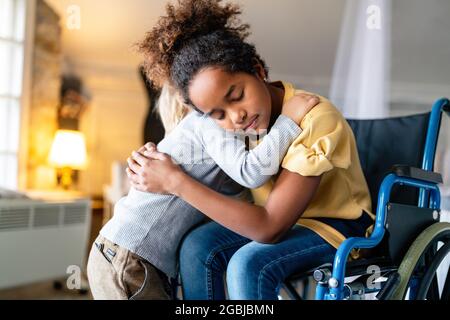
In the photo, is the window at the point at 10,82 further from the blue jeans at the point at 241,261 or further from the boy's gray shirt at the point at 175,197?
the blue jeans at the point at 241,261

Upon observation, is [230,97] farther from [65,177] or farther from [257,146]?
[65,177]

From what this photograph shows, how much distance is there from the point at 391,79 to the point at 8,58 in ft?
3.14

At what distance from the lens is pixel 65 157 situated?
108 cm

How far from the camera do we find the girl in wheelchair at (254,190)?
802 millimetres

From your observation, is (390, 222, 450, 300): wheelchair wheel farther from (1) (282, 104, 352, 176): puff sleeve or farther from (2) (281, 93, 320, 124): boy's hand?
(2) (281, 93, 320, 124): boy's hand

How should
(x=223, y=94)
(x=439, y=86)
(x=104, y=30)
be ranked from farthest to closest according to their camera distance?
(x=439, y=86) < (x=104, y=30) < (x=223, y=94)

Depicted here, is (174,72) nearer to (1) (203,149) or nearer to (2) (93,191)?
(1) (203,149)

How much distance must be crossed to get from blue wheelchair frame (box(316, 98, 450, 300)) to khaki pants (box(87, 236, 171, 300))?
30cm

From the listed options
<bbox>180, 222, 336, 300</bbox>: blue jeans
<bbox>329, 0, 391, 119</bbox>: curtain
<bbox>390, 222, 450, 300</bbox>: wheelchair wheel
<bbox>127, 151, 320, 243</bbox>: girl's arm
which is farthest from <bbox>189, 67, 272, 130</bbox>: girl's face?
<bbox>329, 0, 391, 119</bbox>: curtain

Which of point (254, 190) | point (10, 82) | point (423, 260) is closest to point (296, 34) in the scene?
point (254, 190)

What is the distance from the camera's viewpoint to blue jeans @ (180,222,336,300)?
0.81 m

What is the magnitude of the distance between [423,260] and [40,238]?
2.70 feet
